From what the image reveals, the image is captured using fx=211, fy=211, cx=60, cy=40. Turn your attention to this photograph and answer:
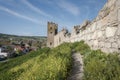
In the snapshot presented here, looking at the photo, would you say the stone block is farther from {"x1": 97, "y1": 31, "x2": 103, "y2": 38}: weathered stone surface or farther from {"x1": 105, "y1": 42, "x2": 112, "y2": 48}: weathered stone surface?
{"x1": 97, "y1": 31, "x2": 103, "y2": 38}: weathered stone surface

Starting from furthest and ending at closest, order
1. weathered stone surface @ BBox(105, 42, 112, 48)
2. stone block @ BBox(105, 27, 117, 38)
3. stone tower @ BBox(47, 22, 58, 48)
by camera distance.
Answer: stone tower @ BBox(47, 22, 58, 48) → weathered stone surface @ BBox(105, 42, 112, 48) → stone block @ BBox(105, 27, 117, 38)

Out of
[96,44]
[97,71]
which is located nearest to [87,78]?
[97,71]

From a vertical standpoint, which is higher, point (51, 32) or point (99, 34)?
point (51, 32)

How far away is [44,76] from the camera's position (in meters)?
5.50

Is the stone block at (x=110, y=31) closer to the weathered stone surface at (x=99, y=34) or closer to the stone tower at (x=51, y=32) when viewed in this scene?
the weathered stone surface at (x=99, y=34)

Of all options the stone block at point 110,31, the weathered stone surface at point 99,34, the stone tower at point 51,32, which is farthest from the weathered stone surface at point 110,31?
the stone tower at point 51,32

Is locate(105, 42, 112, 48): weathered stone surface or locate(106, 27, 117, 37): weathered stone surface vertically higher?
locate(106, 27, 117, 37): weathered stone surface

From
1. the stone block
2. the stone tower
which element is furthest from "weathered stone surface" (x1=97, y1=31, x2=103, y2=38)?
the stone tower

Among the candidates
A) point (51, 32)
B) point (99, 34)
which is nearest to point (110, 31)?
point (99, 34)

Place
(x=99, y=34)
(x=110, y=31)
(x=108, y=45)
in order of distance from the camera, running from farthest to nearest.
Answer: (x=99, y=34), (x=108, y=45), (x=110, y=31)

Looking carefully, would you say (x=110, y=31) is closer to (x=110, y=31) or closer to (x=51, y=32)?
(x=110, y=31)

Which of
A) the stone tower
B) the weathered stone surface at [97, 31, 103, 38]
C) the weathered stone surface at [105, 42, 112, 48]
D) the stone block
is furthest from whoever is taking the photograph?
the stone tower

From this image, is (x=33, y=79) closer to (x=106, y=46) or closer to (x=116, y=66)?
(x=116, y=66)

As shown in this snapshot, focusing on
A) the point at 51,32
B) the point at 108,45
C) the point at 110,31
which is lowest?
the point at 108,45
